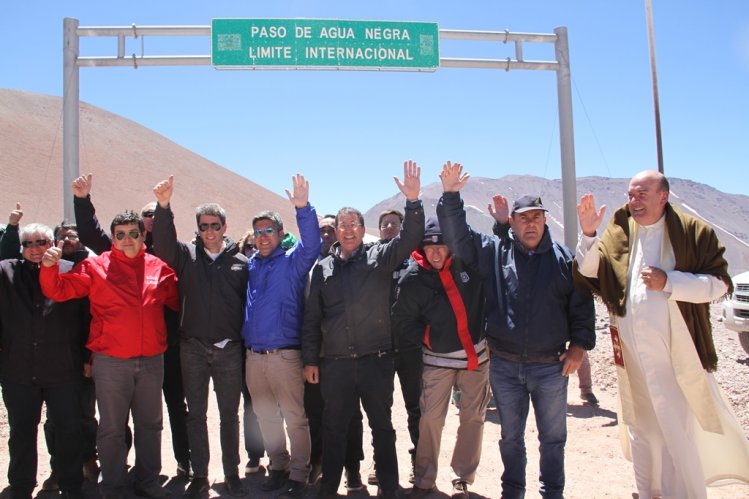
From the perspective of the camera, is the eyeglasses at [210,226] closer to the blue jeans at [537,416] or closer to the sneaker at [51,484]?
the sneaker at [51,484]

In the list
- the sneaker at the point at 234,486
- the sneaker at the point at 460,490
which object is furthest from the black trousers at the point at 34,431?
the sneaker at the point at 460,490

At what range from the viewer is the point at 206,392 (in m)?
4.46

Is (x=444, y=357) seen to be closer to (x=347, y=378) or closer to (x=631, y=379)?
(x=347, y=378)

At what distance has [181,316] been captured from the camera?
175 inches

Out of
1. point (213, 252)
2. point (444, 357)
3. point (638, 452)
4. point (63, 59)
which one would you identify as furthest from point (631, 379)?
point (63, 59)

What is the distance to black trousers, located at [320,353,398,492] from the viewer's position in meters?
4.12

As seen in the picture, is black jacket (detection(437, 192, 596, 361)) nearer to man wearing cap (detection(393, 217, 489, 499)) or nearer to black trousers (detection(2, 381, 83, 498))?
man wearing cap (detection(393, 217, 489, 499))

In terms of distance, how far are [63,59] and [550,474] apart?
7991 mm

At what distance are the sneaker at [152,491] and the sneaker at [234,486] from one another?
45cm

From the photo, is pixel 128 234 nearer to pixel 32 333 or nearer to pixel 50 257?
pixel 50 257

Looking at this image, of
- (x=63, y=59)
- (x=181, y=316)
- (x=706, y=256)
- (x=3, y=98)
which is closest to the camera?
(x=706, y=256)

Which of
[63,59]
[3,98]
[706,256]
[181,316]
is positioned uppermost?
[3,98]

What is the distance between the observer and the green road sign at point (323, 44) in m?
8.45

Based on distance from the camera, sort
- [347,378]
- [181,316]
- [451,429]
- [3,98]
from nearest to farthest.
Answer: [347,378]
[181,316]
[451,429]
[3,98]
